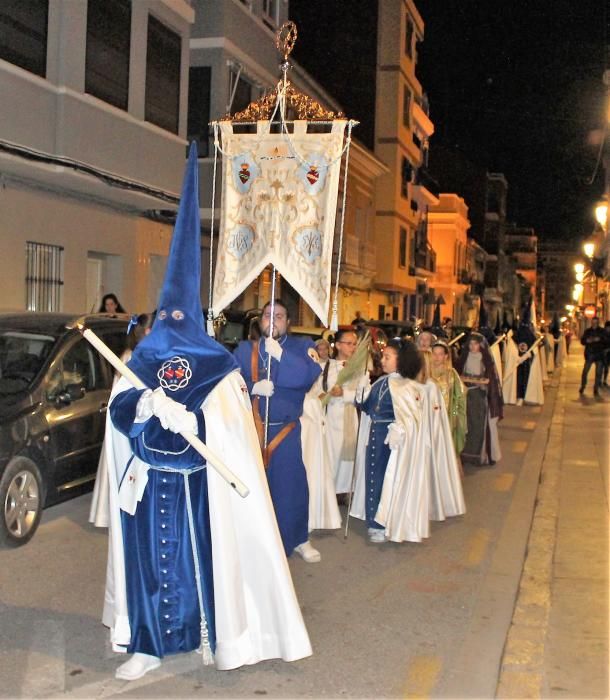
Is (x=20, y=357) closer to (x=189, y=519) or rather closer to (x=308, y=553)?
(x=308, y=553)

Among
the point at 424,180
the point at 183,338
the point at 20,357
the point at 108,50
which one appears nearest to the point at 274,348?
the point at 183,338

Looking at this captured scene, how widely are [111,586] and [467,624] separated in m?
2.39

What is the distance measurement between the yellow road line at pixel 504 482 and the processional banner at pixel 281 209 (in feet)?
15.9

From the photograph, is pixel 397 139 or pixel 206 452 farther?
pixel 397 139

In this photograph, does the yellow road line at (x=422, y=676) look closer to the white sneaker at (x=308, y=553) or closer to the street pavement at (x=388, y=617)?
the street pavement at (x=388, y=617)

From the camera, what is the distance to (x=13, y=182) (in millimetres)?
13648

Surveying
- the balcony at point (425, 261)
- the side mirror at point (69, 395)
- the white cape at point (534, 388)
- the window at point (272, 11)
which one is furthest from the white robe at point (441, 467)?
the balcony at point (425, 261)

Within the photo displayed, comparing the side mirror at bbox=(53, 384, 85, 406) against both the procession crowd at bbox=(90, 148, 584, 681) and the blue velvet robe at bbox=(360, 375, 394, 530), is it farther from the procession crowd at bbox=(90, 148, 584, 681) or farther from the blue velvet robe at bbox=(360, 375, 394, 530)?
the procession crowd at bbox=(90, 148, 584, 681)

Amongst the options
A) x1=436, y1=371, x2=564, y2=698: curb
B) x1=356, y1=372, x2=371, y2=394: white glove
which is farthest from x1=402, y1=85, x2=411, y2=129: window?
x1=356, y1=372, x2=371, y2=394: white glove

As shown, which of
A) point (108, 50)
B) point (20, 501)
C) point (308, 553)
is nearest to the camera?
point (308, 553)

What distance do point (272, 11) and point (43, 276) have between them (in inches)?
419

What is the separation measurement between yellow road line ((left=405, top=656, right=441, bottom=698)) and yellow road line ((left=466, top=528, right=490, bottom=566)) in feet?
7.41

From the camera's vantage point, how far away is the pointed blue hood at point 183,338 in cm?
455

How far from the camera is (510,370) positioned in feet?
70.0
